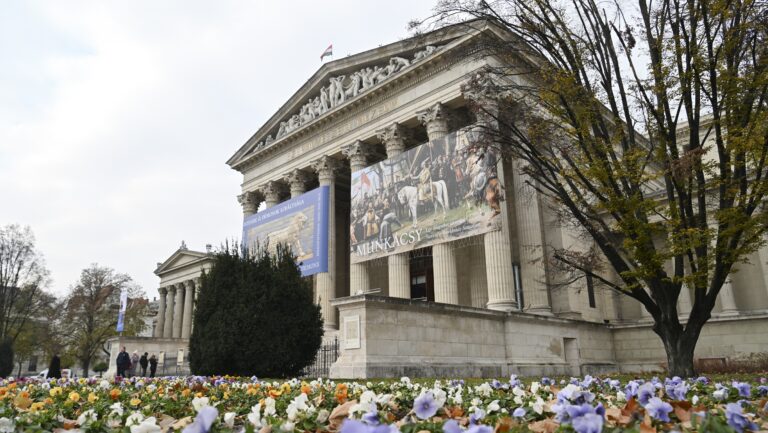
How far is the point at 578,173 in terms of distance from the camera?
42.5ft

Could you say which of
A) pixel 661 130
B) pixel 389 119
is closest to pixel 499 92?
pixel 661 130

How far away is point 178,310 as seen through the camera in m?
→ 51.8

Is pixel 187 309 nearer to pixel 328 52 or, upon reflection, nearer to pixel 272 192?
pixel 272 192

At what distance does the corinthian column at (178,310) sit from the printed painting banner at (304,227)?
68.4 feet

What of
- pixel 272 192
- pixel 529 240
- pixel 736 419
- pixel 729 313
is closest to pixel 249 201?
pixel 272 192

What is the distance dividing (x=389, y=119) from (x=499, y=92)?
16.0 meters

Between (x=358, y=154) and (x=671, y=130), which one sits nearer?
(x=671, y=130)

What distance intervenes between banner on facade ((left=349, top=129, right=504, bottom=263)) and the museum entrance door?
23.4 ft

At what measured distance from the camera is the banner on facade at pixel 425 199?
23109 millimetres

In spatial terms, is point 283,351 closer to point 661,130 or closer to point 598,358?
point 661,130

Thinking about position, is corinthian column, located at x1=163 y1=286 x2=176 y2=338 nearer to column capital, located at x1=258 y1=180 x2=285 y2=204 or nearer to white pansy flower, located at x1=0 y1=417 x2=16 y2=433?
column capital, located at x1=258 y1=180 x2=285 y2=204

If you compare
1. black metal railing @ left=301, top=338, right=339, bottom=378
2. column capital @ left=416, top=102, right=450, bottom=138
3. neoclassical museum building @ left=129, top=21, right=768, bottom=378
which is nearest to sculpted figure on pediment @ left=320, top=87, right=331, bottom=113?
neoclassical museum building @ left=129, top=21, right=768, bottom=378

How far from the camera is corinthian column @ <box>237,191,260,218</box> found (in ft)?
134

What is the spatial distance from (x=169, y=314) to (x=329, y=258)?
29.1 meters
